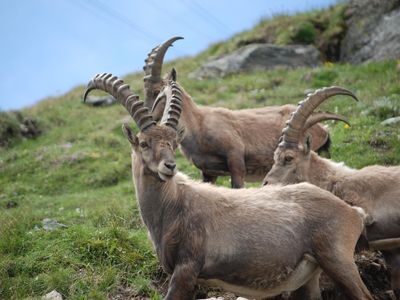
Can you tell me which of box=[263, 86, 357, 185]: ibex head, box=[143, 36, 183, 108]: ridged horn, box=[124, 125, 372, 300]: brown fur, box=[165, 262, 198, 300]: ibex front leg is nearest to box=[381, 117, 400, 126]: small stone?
box=[263, 86, 357, 185]: ibex head

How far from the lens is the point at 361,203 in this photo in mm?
7895

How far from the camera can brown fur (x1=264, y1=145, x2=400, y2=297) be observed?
765cm

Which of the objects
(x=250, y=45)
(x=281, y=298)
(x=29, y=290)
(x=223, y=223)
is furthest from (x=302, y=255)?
(x=250, y=45)

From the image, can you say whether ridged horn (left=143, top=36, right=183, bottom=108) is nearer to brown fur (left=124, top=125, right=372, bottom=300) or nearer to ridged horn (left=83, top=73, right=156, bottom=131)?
ridged horn (left=83, top=73, right=156, bottom=131)

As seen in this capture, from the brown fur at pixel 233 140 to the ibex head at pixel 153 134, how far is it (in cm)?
297

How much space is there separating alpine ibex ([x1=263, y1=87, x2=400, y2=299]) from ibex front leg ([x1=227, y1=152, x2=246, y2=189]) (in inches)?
56.1

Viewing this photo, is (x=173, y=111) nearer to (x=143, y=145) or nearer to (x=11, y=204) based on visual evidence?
(x=143, y=145)

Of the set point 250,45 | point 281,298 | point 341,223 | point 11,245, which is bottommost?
point 281,298

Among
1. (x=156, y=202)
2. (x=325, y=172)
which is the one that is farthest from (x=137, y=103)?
(x=325, y=172)

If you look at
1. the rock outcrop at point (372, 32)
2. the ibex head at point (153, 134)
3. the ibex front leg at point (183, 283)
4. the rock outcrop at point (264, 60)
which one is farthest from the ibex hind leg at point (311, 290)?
the rock outcrop at point (264, 60)

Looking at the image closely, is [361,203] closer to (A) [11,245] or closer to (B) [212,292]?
(B) [212,292]

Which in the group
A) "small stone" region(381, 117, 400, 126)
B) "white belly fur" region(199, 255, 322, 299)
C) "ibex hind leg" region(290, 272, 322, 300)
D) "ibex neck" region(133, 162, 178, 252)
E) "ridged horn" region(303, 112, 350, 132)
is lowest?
"ibex hind leg" region(290, 272, 322, 300)

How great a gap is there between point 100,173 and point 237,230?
28.0 ft

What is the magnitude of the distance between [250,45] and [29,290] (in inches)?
653
